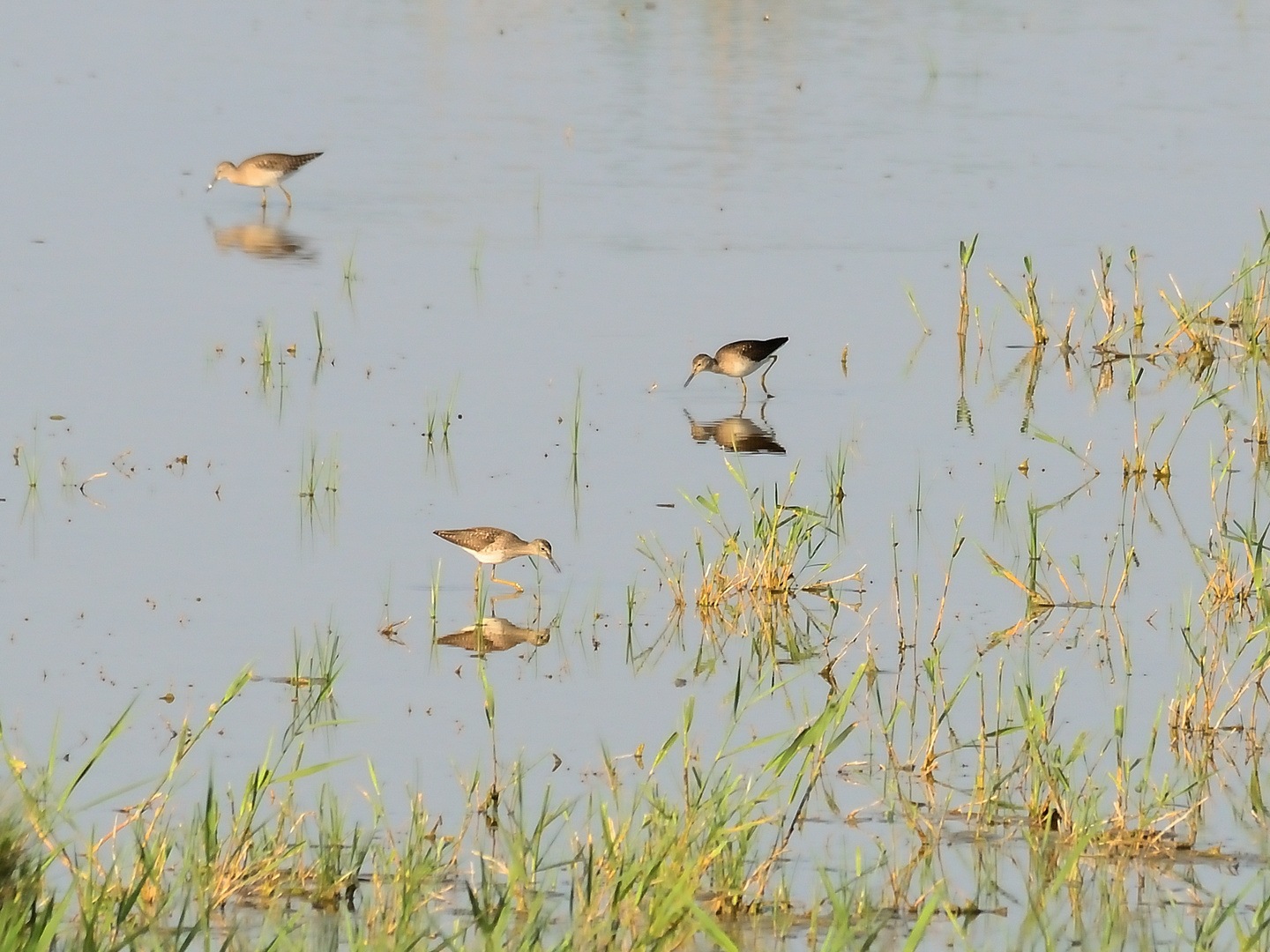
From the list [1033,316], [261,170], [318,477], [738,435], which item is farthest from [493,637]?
[261,170]

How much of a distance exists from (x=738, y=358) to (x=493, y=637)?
4440mm

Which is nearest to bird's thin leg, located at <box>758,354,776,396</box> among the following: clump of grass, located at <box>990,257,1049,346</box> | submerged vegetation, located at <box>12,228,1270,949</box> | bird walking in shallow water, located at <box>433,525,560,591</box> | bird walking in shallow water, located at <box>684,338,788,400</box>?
bird walking in shallow water, located at <box>684,338,788,400</box>

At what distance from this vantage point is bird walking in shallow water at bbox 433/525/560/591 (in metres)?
9.55

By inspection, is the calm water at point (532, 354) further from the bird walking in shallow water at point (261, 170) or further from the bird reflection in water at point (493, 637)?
the bird walking in shallow water at point (261, 170)

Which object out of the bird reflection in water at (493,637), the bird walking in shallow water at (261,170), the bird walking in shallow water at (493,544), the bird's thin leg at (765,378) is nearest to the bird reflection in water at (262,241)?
the bird walking in shallow water at (261,170)

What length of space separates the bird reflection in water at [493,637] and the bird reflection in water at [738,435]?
323cm

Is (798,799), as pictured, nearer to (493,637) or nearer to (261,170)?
(493,637)

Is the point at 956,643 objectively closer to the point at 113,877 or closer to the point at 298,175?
the point at 113,877

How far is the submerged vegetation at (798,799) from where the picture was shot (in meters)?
5.87

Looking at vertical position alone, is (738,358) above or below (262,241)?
below

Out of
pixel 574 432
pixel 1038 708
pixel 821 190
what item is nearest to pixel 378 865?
pixel 1038 708

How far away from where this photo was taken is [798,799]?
7410 millimetres

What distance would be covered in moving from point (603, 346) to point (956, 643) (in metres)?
5.89

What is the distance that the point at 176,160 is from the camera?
853 inches
